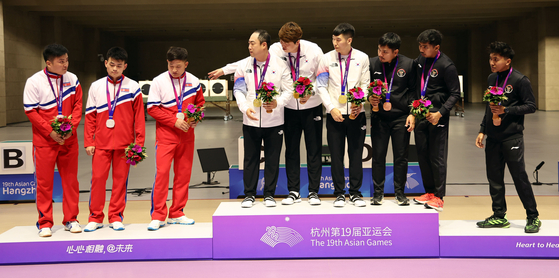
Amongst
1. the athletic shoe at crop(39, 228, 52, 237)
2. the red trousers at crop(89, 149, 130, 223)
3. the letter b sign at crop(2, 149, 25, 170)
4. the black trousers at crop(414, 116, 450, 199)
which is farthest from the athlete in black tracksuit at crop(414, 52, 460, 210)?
the letter b sign at crop(2, 149, 25, 170)

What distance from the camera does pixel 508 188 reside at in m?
6.07

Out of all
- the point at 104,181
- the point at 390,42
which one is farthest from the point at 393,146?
the point at 104,181

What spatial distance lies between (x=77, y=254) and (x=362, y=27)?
22.7m

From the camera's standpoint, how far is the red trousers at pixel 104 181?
398cm

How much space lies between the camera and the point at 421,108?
3797 millimetres

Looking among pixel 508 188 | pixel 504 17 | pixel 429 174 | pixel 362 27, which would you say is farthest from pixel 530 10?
pixel 429 174

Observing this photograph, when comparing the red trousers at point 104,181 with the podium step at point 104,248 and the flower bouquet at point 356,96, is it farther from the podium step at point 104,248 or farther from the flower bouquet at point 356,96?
the flower bouquet at point 356,96

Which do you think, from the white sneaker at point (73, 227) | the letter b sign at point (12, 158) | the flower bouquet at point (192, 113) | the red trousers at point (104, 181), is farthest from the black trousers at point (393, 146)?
the letter b sign at point (12, 158)

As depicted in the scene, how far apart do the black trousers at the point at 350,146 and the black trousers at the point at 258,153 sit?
483 mm

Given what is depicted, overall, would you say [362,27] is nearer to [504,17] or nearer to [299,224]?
[504,17]

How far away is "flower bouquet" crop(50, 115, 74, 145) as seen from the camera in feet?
12.3

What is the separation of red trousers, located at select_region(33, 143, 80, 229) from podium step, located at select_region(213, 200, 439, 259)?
1356 millimetres

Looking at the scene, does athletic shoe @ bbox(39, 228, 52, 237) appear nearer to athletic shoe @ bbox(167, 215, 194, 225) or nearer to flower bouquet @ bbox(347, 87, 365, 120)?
athletic shoe @ bbox(167, 215, 194, 225)

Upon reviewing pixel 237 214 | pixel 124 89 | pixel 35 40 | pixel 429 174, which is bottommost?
pixel 237 214
